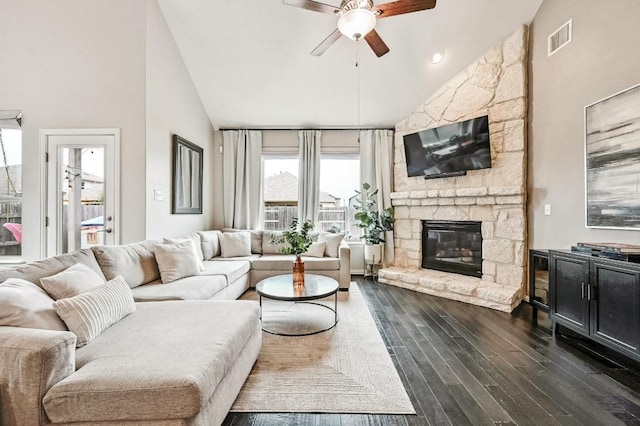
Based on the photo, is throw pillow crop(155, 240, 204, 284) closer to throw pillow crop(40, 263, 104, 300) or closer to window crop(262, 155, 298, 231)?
throw pillow crop(40, 263, 104, 300)

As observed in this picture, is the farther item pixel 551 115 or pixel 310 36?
pixel 310 36

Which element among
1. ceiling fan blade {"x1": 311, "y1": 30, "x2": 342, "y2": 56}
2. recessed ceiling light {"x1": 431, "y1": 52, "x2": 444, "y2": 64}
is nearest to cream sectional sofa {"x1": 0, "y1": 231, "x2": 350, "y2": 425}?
ceiling fan blade {"x1": 311, "y1": 30, "x2": 342, "y2": 56}

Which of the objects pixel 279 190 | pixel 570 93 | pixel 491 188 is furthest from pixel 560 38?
pixel 279 190

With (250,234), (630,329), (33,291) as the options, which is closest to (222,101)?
(250,234)

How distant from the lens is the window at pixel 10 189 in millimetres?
3715

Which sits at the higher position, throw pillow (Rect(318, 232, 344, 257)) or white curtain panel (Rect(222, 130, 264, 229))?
white curtain panel (Rect(222, 130, 264, 229))

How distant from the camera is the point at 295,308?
141 inches

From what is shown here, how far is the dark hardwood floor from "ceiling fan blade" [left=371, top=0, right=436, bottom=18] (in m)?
2.93

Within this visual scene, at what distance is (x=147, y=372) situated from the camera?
131cm

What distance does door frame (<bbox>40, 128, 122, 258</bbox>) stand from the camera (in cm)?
349

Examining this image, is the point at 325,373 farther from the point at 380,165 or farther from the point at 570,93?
the point at 380,165

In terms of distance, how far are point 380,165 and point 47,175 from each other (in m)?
4.71

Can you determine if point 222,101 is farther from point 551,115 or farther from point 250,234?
point 551,115

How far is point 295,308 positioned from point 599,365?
9.08 ft
